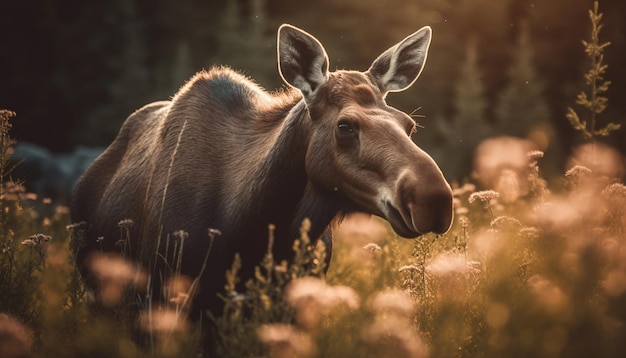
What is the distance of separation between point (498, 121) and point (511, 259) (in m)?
20.1

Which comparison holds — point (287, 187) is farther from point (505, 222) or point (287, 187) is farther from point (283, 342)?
point (283, 342)

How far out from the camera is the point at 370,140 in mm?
3930

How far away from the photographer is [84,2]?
34312mm

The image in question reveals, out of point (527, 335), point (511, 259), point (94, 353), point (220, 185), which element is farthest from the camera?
point (220, 185)

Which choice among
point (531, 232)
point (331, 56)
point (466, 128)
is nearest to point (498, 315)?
point (531, 232)

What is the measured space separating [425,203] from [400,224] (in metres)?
0.27

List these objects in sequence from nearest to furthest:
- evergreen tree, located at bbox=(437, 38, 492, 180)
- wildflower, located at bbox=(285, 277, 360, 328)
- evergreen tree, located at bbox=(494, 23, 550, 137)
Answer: wildflower, located at bbox=(285, 277, 360, 328) → evergreen tree, located at bbox=(494, 23, 550, 137) → evergreen tree, located at bbox=(437, 38, 492, 180)

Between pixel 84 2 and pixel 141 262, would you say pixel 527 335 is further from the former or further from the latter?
pixel 84 2

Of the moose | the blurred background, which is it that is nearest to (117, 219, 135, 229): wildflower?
the moose

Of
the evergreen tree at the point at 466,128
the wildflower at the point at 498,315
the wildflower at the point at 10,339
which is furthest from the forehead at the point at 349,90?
the evergreen tree at the point at 466,128

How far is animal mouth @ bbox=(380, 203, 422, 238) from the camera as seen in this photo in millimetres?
3553

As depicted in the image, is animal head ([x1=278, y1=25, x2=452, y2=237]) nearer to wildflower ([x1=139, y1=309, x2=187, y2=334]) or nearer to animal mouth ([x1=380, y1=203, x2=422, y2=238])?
animal mouth ([x1=380, y1=203, x2=422, y2=238])

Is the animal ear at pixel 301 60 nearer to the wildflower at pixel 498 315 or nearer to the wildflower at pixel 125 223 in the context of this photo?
the wildflower at pixel 125 223

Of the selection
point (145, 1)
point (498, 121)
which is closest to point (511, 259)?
point (498, 121)
